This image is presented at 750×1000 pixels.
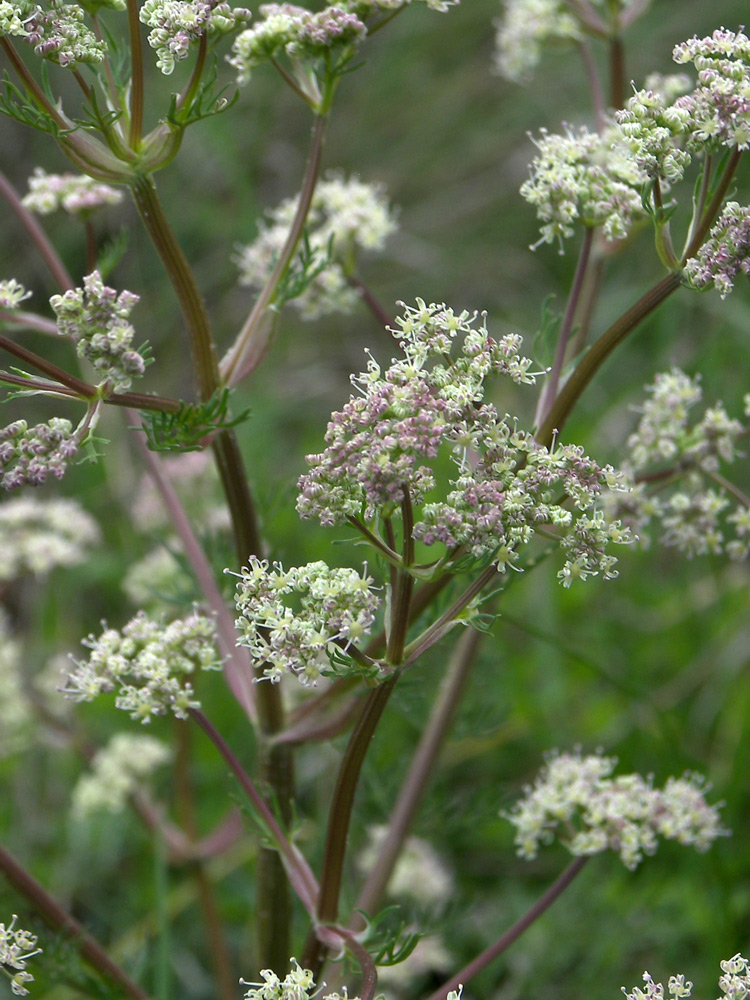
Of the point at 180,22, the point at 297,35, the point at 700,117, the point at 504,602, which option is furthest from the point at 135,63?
the point at 504,602

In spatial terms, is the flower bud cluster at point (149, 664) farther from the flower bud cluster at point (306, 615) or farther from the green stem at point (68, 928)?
the green stem at point (68, 928)

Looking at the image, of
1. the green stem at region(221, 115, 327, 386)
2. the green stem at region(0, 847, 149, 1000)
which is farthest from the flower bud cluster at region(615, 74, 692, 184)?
the green stem at region(0, 847, 149, 1000)

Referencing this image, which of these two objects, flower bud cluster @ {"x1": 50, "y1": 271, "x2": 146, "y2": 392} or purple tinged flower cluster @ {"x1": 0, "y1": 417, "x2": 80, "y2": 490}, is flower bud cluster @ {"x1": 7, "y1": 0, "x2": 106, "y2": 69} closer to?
flower bud cluster @ {"x1": 50, "y1": 271, "x2": 146, "y2": 392}

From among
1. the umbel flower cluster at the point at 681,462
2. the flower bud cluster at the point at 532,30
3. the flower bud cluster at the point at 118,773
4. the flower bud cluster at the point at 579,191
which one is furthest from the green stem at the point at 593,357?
the flower bud cluster at the point at 118,773

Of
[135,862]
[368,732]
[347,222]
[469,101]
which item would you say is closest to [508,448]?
[368,732]

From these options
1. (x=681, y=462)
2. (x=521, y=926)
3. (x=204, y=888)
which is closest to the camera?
(x=521, y=926)

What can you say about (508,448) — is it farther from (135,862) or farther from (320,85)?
(135,862)

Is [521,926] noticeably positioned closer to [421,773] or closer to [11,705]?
[421,773]
